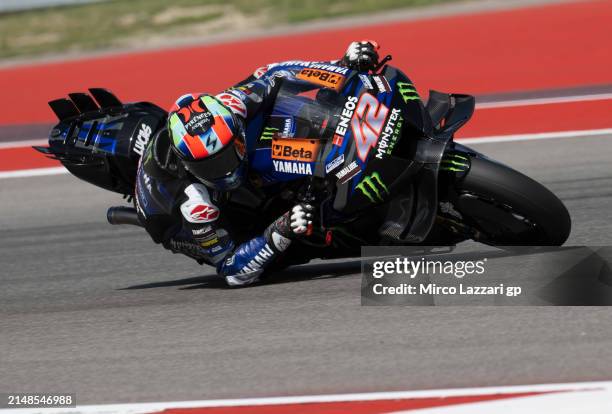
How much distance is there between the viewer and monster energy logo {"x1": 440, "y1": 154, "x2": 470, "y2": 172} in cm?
540

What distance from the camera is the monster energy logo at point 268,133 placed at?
18.6 ft

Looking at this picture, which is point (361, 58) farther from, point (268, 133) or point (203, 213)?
point (203, 213)

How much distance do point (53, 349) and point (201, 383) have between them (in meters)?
1.13

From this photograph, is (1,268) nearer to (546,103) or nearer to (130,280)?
(130,280)

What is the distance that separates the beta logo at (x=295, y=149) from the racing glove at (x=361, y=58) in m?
0.74

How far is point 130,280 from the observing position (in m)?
6.85

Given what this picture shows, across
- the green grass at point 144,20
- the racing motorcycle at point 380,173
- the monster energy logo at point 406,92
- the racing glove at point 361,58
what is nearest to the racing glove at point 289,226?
the racing motorcycle at point 380,173

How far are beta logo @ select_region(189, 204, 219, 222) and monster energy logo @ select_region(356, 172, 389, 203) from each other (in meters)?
0.94

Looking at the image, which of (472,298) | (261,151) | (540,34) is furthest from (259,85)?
(540,34)

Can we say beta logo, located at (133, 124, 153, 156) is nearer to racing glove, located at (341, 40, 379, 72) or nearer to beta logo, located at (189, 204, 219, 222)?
beta logo, located at (189, 204, 219, 222)

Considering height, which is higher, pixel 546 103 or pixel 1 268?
pixel 546 103

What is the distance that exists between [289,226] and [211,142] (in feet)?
2.05

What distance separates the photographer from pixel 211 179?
5555mm

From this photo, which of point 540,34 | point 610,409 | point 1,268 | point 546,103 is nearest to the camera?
point 610,409
